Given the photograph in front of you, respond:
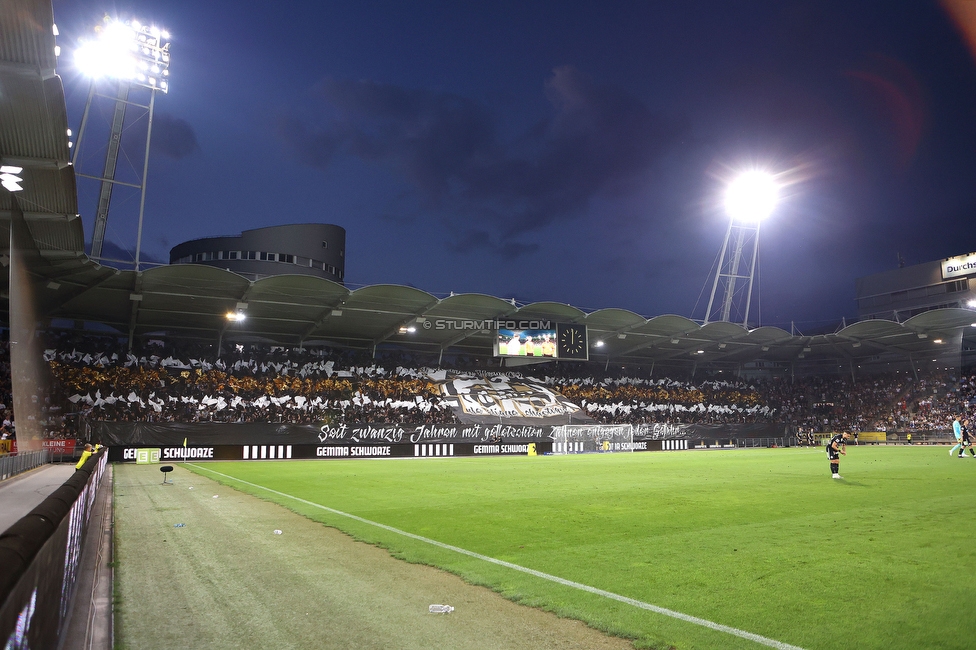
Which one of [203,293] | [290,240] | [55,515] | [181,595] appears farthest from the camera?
[290,240]

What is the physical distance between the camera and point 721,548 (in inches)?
300

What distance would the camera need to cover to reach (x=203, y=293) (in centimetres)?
3481

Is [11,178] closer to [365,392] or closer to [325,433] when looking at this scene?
[325,433]

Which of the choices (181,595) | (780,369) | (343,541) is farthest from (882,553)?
(780,369)

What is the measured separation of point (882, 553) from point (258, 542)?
27.1ft

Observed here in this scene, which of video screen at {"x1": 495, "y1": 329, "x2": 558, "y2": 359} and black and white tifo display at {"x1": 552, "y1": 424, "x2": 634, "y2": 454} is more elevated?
video screen at {"x1": 495, "y1": 329, "x2": 558, "y2": 359}

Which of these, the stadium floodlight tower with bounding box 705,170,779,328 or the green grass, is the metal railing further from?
the stadium floodlight tower with bounding box 705,170,779,328

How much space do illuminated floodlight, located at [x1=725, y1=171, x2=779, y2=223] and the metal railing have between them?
163 feet

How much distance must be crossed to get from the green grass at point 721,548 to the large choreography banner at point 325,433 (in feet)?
57.9

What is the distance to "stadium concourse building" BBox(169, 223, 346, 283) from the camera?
6044 centimetres

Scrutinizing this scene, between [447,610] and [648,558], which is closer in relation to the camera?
[447,610]

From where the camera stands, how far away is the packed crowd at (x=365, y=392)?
33.8 m

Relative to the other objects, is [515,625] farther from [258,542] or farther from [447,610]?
[258,542]

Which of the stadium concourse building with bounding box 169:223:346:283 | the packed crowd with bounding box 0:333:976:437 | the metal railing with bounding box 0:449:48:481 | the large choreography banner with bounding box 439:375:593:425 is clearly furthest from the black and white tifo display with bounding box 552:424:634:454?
the stadium concourse building with bounding box 169:223:346:283
